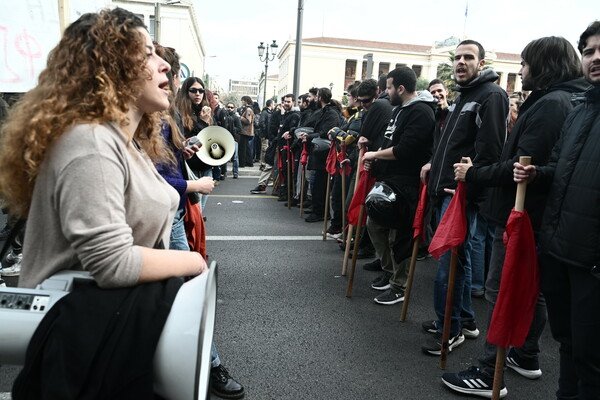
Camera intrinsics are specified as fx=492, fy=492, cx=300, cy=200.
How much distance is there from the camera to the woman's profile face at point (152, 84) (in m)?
1.56

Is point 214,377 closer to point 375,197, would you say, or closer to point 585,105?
point 375,197

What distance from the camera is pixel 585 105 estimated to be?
2.30 m

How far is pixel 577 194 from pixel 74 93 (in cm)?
204

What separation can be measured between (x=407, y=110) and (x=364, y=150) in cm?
90

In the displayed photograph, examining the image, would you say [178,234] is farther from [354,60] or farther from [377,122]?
[354,60]

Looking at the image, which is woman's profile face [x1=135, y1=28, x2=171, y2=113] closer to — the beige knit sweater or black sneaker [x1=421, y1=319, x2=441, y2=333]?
the beige knit sweater

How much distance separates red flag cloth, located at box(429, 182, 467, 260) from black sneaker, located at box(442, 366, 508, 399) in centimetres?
76

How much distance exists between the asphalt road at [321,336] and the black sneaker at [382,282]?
0.31ft

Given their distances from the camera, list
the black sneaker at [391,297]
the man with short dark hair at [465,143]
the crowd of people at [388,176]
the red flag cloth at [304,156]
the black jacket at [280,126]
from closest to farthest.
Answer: the crowd of people at [388,176], the man with short dark hair at [465,143], the black sneaker at [391,297], the red flag cloth at [304,156], the black jacket at [280,126]

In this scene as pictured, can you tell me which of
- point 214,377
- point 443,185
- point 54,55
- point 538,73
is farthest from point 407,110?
point 54,55

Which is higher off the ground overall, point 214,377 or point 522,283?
point 522,283

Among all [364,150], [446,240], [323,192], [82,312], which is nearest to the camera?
[82,312]

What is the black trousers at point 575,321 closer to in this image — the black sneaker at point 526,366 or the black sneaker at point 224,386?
the black sneaker at point 526,366

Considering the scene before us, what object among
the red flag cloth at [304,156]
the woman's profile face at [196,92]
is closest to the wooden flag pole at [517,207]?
the woman's profile face at [196,92]
